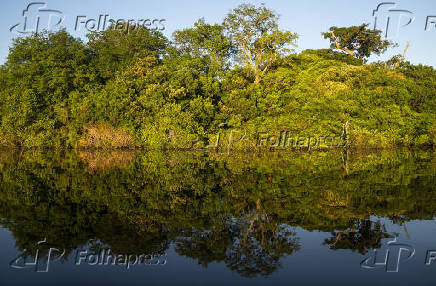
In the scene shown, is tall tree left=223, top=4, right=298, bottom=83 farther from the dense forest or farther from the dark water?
the dark water

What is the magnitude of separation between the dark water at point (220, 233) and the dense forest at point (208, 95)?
2520cm

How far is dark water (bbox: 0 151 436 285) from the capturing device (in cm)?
604

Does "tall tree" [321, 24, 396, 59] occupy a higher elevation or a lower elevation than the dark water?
higher

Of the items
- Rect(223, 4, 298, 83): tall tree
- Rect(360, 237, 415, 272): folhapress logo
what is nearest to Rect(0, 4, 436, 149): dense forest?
Rect(223, 4, 298, 83): tall tree

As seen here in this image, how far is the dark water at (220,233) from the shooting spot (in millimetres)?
6043

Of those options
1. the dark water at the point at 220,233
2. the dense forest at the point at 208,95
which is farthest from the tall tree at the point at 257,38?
the dark water at the point at 220,233

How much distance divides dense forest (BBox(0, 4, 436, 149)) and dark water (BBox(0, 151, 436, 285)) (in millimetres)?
25199

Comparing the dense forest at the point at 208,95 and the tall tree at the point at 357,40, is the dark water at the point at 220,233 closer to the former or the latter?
the dense forest at the point at 208,95

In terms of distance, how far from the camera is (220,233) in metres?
8.06

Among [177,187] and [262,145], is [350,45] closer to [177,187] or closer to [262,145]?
[262,145]

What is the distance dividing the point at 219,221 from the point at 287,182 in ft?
21.9

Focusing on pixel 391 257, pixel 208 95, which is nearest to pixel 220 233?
pixel 391 257

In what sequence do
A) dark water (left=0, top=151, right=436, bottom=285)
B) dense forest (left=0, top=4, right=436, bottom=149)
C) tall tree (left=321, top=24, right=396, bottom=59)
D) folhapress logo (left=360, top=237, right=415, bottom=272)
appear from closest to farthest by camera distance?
dark water (left=0, top=151, right=436, bottom=285), folhapress logo (left=360, top=237, right=415, bottom=272), dense forest (left=0, top=4, right=436, bottom=149), tall tree (left=321, top=24, right=396, bottom=59)

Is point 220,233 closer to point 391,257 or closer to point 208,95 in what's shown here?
point 391,257
